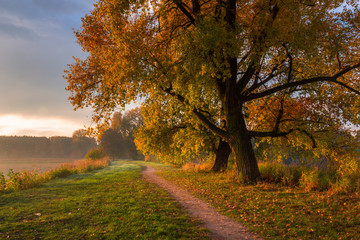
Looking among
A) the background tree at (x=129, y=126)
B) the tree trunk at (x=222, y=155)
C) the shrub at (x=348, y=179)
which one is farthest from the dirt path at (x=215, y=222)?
the background tree at (x=129, y=126)

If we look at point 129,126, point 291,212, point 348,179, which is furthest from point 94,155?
point 348,179

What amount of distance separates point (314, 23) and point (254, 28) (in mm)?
2717

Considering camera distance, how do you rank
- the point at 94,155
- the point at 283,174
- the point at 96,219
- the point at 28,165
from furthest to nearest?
the point at 94,155, the point at 28,165, the point at 283,174, the point at 96,219

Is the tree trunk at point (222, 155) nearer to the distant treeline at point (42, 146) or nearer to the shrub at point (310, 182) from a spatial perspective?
the shrub at point (310, 182)

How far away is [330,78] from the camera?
33.1ft

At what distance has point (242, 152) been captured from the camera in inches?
479

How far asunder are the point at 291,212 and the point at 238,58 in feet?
29.0

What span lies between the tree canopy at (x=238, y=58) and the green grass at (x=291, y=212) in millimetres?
3157

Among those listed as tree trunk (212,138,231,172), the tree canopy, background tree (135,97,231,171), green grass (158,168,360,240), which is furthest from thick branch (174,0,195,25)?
tree trunk (212,138,231,172)

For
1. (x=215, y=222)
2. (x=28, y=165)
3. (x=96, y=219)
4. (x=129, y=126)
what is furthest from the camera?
(x=129, y=126)

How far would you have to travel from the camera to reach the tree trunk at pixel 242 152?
12000 millimetres

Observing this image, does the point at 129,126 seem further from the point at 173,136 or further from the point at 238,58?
the point at 238,58

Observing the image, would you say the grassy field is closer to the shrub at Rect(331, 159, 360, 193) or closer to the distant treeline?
the shrub at Rect(331, 159, 360, 193)

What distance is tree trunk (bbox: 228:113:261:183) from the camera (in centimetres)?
1200
